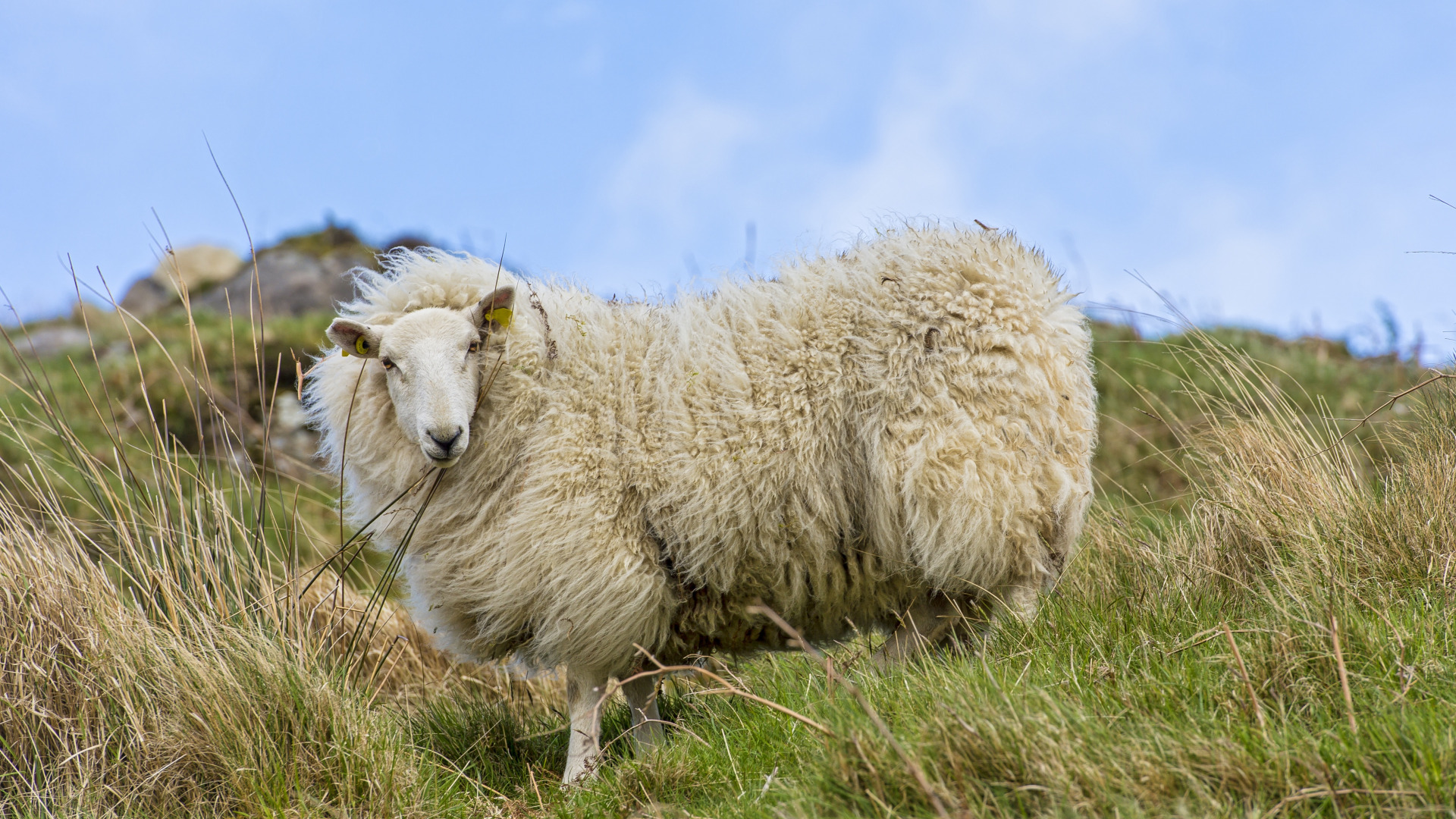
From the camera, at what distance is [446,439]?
122 inches

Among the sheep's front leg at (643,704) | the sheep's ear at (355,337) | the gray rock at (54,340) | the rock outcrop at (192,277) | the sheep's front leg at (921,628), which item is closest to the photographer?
the sheep's ear at (355,337)

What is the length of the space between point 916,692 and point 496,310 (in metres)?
1.88

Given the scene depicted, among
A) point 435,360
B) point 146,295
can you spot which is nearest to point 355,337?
point 435,360

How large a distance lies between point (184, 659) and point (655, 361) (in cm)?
172

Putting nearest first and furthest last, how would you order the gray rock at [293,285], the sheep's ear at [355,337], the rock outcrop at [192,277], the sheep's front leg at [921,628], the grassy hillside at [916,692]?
the grassy hillside at [916,692], the sheep's ear at [355,337], the sheep's front leg at [921,628], the gray rock at [293,285], the rock outcrop at [192,277]

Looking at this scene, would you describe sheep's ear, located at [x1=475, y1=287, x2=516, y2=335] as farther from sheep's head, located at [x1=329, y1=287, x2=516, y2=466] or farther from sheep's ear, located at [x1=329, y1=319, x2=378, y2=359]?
sheep's ear, located at [x1=329, y1=319, x2=378, y2=359]

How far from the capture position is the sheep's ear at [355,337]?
3266mm

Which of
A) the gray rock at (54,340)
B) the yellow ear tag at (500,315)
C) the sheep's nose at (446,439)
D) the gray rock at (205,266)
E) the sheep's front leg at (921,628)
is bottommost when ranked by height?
the sheep's front leg at (921,628)

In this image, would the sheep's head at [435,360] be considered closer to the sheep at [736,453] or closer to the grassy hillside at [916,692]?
the sheep at [736,453]

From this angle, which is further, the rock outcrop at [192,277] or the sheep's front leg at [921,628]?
the rock outcrop at [192,277]

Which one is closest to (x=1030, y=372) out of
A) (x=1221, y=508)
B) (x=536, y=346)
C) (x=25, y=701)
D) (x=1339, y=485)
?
(x=1221, y=508)

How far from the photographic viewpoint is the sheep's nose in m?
3.10

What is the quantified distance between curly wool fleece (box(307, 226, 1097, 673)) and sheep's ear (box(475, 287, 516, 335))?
0.16 ft

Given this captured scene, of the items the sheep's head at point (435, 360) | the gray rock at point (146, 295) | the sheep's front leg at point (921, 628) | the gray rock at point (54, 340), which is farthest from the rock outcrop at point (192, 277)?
the sheep's front leg at point (921, 628)
